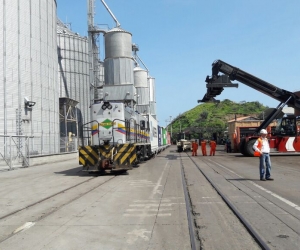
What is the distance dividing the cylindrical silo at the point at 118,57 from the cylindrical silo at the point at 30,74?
9.08m

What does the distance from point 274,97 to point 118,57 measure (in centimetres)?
2326

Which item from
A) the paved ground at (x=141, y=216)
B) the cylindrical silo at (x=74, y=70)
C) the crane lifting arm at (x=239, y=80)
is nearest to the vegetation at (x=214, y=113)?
the cylindrical silo at (x=74, y=70)

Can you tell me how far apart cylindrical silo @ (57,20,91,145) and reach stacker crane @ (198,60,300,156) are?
2575cm

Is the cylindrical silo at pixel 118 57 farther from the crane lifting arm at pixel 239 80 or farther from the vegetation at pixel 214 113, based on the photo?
the vegetation at pixel 214 113

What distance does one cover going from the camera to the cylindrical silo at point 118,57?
46.1m

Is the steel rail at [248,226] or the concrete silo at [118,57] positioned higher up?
the concrete silo at [118,57]

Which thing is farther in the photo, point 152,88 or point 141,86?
point 152,88

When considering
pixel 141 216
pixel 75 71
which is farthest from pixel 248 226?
pixel 75 71

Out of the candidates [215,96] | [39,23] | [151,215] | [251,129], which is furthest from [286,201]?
[39,23]

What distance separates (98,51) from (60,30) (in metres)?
7.27

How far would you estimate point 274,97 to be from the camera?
28734 millimetres

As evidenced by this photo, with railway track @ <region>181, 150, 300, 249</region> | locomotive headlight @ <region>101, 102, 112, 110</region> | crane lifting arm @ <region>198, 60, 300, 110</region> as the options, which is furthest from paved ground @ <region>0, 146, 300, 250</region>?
crane lifting arm @ <region>198, 60, 300, 110</region>

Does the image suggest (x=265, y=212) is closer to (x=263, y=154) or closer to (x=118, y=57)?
(x=263, y=154)

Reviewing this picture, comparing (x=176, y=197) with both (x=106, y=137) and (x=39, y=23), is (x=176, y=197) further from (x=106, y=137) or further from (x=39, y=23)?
(x=39, y=23)
